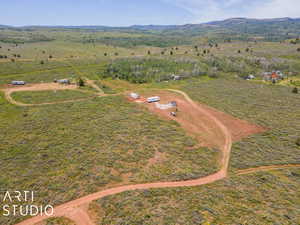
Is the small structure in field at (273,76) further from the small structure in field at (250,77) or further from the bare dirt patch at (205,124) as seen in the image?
the bare dirt patch at (205,124)

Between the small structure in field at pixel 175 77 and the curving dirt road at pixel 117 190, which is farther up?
the small structure in field at pixel 175 77

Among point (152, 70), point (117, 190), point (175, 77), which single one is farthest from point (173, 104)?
point (152, 70)

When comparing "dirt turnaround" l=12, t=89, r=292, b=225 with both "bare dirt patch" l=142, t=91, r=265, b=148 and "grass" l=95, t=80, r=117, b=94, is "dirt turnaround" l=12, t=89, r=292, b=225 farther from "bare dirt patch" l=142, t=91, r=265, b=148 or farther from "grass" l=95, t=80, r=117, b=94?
"grass" l=95, t=80, r=117, b=94

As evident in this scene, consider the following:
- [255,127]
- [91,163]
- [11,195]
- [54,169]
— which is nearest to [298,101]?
[255,127]

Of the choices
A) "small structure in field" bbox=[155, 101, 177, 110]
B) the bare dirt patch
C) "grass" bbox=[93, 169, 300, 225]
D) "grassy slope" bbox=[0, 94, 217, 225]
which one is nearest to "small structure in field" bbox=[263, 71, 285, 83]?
the bare dirt patch

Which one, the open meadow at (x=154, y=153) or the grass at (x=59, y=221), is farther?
the open meadow at (x=154, y=153)

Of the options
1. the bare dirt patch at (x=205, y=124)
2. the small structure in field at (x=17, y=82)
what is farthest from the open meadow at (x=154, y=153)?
the small structure in field at (x=17, y=82)
